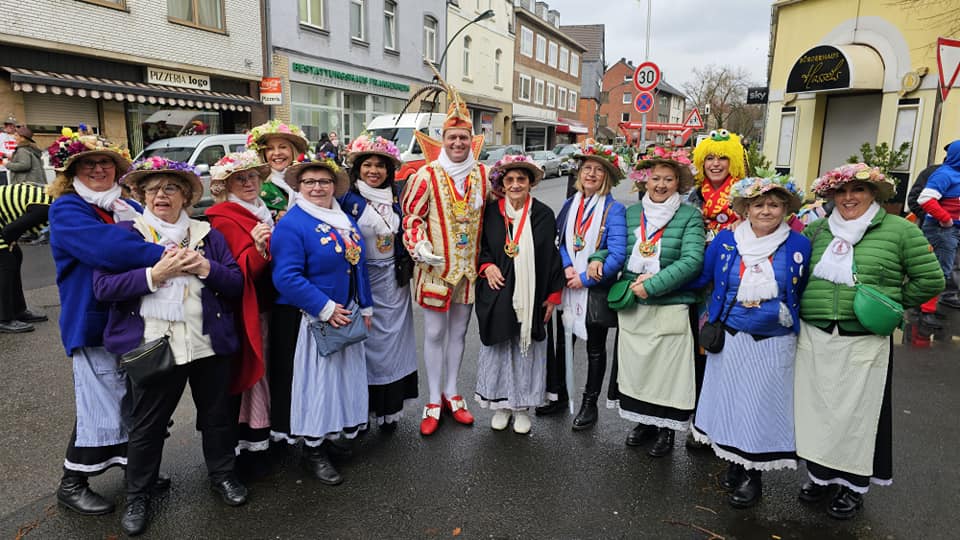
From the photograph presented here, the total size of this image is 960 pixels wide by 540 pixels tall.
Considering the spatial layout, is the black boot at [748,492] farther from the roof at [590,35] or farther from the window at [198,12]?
the roof at [590,35]

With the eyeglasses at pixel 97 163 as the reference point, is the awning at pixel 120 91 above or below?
above

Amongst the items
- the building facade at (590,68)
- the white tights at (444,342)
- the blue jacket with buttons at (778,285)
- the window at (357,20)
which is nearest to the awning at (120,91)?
the window at (357,20)

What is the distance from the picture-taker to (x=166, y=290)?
282 centimetres

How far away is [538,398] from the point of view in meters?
4.04

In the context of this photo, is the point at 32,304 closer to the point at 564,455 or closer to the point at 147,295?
the point at 147,295

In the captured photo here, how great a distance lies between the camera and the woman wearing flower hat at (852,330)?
295cm

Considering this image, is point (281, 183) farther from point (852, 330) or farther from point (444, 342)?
point (852, 330)

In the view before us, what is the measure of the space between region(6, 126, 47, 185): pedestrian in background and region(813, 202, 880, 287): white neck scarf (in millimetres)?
10770

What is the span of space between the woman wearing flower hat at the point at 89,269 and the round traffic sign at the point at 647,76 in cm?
797

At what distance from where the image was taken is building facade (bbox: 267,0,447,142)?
60.6ft

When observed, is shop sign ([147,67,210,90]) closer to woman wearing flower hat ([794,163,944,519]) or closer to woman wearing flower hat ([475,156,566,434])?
woman wearing flower hat ([475,156,566,434])

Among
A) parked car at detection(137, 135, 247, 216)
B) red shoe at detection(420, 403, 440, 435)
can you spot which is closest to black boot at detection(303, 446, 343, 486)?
red shoe at detection(420, 403, 440, 435)

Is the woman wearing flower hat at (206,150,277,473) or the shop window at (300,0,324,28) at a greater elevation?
the shop window at (300,0,324,28)

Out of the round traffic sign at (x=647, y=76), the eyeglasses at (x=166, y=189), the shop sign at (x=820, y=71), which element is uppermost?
the shop sign at (x=820, y=71)
